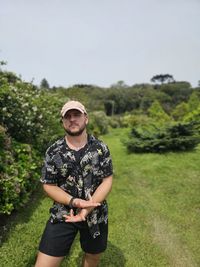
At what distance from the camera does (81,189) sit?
3.15 meters

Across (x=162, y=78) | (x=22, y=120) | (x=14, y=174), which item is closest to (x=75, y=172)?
(x=14, y=174)

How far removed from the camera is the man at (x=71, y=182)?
10.1 feet

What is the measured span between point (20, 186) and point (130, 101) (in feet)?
180

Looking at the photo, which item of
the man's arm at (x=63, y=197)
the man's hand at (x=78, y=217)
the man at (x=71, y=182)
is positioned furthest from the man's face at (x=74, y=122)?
the man's hand at (x=78, y=217)

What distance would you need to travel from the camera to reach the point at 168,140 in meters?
11.6

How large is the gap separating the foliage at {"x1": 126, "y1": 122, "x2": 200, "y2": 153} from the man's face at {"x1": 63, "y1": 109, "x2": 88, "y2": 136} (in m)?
8.74

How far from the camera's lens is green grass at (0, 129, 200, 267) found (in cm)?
464

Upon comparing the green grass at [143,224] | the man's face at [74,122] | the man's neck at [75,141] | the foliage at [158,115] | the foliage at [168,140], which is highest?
the man's face at [74,122]

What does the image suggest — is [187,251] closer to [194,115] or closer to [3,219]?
[3,219]

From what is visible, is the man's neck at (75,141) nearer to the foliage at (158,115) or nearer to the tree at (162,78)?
the foliage at (158,115)

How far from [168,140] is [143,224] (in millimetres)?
6054

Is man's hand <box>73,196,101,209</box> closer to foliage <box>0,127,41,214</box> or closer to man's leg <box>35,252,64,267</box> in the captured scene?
man's leg <box>35,252,64,267</box>

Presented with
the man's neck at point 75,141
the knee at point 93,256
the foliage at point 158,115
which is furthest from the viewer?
the foliage at point 158,115

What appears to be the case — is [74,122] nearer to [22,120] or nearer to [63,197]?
[63,197]
